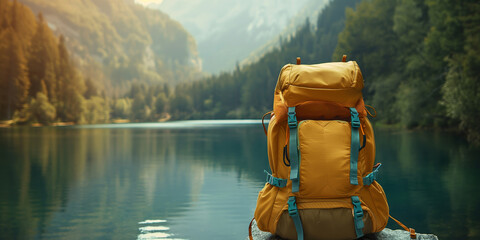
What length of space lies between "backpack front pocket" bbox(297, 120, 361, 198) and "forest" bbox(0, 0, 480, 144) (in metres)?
22.1

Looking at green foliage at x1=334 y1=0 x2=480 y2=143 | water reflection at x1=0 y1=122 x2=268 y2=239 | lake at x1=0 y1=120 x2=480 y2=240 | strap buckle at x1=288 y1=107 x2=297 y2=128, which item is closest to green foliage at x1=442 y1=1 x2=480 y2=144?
green foliage at x1=334 y1=0 x2=480 y2=143

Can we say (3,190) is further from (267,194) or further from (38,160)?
(267,194)

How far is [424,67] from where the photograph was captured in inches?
1547

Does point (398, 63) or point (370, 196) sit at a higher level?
point (398, 63)

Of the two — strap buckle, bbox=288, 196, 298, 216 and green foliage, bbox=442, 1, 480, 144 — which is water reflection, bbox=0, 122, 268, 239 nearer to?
strap buckle, bbox=288, 196, 298, 216

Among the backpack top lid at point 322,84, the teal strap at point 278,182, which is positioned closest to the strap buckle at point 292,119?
the backpack top lid at point 322,84

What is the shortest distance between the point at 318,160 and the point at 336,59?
2540 inches

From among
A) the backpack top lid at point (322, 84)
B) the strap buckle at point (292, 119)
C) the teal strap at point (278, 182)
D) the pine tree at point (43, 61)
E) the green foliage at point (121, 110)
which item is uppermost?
the pine tree at point (43, 61)

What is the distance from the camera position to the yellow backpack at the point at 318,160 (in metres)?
3.93

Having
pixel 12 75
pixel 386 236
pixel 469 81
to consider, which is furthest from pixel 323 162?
pixel 12 75

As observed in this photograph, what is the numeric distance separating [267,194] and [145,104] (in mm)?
195239

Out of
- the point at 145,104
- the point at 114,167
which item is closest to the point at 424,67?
the point at 114,167

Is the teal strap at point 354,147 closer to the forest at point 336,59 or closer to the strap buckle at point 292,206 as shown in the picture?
the strap buckle at point 292,206

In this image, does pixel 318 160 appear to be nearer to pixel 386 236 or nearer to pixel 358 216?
pixel 358 216
